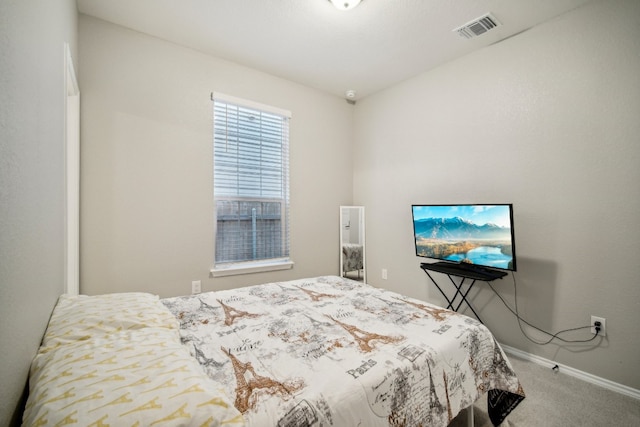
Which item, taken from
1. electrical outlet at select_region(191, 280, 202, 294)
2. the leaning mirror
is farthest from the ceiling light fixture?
electrical outlet at select_region(191, 280, 202, 294)

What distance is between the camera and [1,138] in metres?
0.64

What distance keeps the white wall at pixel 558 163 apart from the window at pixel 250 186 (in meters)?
1.66

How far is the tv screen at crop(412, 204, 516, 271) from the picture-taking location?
2238mm

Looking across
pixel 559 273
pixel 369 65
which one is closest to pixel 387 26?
pixel 369 65

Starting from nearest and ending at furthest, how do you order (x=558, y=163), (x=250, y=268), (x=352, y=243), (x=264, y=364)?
1. (x=264, y=364)
2. (x=558, y=163)
3. (x=250, y=268)
4. (x=352, y=243)

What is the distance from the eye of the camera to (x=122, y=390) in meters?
0.69

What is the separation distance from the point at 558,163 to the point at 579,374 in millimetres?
1649

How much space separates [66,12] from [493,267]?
3.50m

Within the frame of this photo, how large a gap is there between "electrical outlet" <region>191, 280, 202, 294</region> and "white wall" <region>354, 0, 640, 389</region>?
7.88 feet

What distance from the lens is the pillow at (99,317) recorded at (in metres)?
1.06

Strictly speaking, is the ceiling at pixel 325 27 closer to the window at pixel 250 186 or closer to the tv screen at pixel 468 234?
the window at pixel 250 186

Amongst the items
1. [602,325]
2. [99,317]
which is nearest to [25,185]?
[99,317]

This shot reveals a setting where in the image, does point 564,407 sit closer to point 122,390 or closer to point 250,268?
point 122,390

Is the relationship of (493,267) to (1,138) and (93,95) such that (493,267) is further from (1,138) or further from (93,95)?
(93,95)
